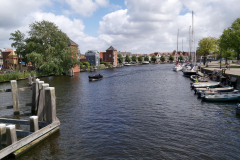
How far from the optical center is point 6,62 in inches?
3086

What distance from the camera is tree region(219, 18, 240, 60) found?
166ft

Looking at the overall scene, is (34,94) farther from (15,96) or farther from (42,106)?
(42,106)

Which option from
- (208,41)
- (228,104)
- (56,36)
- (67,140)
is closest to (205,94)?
(228,104)

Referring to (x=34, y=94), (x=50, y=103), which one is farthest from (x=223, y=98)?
(x=34, y=94)

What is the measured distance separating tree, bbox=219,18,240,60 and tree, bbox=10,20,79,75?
149 feet

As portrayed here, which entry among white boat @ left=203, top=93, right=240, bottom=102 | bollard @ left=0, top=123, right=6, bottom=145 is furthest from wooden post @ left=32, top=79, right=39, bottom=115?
white boat @ left=203, top=93, right=240, bottom=102

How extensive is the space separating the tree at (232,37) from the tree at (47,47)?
4529cm

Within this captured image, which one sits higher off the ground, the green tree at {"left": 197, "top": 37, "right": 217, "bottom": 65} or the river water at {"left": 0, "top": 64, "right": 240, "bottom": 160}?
the green tree at {"left": 197, "top": 37, "right": 217, "bottom": 65}

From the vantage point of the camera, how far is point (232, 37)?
170 feet

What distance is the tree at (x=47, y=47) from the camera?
2090 inches

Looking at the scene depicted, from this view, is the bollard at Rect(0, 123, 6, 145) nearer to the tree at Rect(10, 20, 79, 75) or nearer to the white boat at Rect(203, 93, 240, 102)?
the white boat at Rect(203, 93, 240, 102)

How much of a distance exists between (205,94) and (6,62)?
264 feet

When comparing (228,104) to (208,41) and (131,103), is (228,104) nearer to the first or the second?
(131,103)

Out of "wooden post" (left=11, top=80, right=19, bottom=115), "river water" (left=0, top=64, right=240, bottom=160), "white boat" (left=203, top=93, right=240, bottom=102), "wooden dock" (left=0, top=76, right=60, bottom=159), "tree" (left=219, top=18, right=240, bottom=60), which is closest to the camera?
"wooden dock" (left=0, top=76, right=60, bottom=159)
